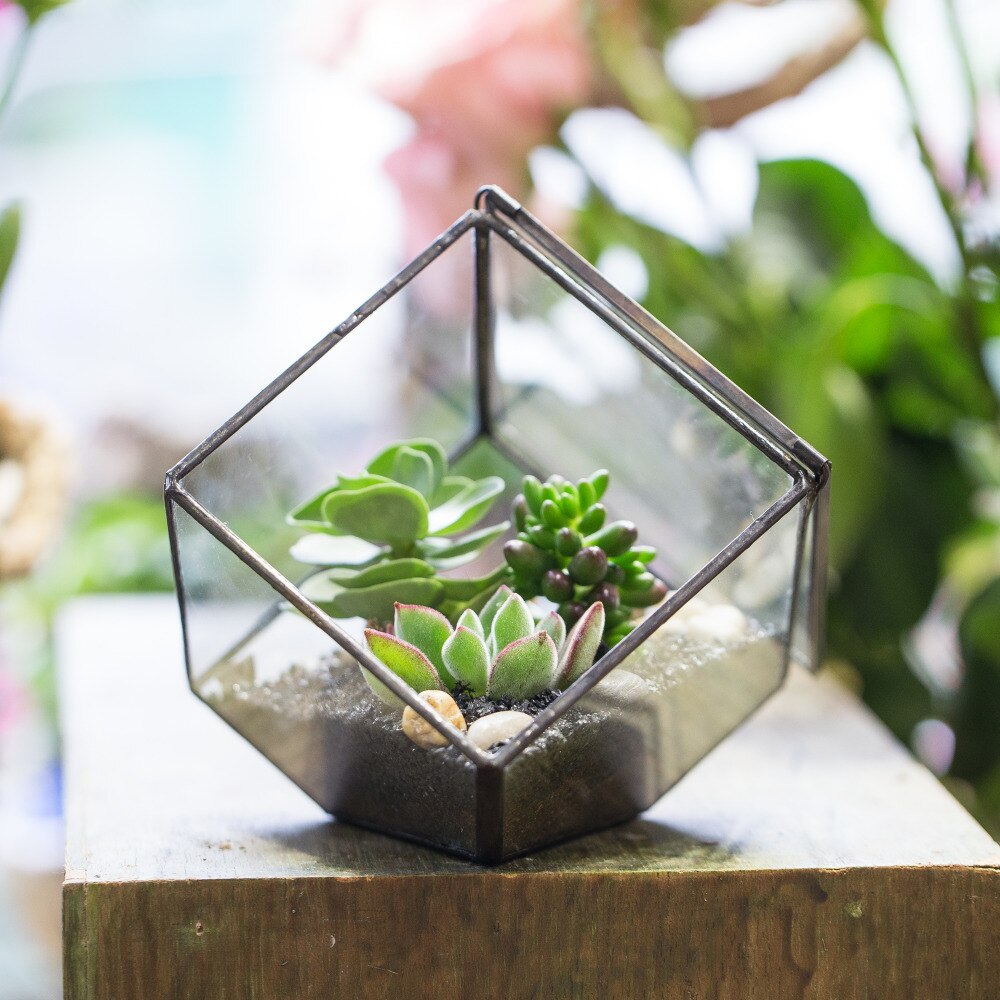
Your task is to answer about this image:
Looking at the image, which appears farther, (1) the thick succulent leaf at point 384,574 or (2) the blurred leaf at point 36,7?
(2) the blurred leaf at point 36,7

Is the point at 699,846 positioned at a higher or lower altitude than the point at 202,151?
lower

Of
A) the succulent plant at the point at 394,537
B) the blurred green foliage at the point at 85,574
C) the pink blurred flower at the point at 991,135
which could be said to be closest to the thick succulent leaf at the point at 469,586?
the succulent plant at the point at 394,537

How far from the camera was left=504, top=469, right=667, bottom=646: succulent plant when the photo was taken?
415 millimetres

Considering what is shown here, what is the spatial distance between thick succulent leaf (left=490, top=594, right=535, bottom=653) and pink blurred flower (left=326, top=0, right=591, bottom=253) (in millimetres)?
368

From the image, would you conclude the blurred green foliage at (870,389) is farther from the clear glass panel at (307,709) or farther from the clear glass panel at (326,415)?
the clear glass panel at (307,709)

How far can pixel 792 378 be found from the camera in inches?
28.0

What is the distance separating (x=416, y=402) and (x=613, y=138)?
0.47m

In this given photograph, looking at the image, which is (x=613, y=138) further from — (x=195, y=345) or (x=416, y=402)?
(x=195, y=345)

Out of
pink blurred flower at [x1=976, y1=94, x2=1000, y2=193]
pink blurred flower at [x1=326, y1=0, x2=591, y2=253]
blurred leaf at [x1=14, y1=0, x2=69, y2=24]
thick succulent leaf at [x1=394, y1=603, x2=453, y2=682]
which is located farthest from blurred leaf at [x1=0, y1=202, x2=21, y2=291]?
pink blurred flower at [x1=976, y1=94, x2=1000, y2=193]

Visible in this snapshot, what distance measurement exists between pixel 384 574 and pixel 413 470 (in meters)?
0.05

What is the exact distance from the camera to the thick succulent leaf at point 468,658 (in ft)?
1.26

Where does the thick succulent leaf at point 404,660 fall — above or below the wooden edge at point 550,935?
above

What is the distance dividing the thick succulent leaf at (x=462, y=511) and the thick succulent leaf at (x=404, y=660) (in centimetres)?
6

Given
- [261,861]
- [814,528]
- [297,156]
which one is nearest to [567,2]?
[814,528]
